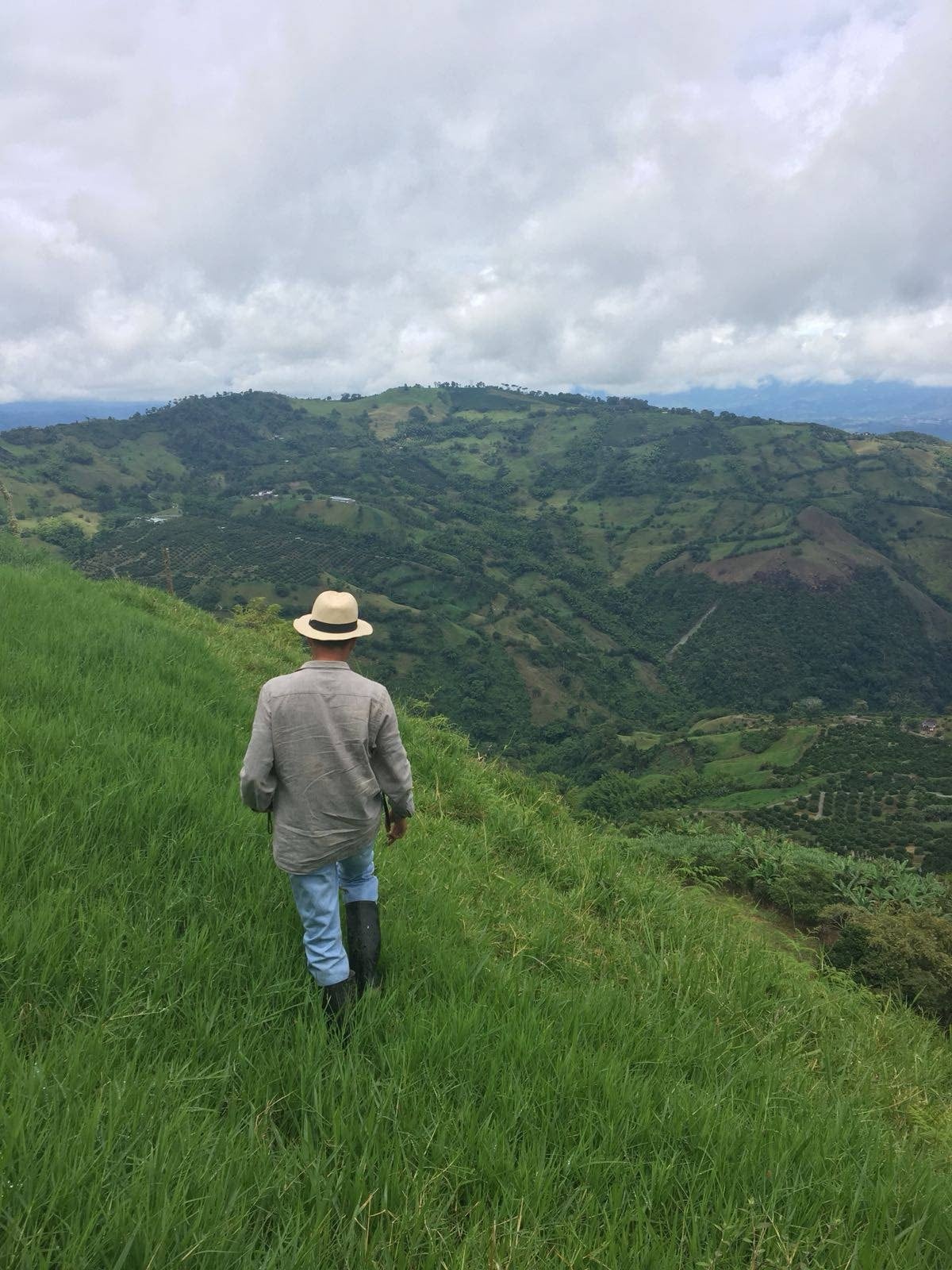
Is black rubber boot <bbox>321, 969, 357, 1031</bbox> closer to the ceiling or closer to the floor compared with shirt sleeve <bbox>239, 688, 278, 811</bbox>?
closer to the floor

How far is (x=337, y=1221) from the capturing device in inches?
70.7

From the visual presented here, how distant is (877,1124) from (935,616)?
A: 191 m

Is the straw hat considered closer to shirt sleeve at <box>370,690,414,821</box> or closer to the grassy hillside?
shirt sleeve at <box>370,690,414,821</box>

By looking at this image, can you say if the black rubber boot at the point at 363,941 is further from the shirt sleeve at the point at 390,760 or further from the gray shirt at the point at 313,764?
the shirt sleeve at the point at 390,760

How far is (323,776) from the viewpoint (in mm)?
2918

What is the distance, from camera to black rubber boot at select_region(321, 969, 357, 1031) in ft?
8.68

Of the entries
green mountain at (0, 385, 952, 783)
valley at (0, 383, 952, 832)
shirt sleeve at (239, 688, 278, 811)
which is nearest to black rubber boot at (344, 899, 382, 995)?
shirt sleeve at (239, 688, 278, 811)

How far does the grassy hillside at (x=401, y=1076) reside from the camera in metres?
1.71

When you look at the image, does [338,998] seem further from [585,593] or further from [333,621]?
[585,593]

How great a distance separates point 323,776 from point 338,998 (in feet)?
3.08

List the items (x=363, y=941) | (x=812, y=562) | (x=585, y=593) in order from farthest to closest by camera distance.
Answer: (x=585, y=593)
(x=812, y=562)
(x=363, y=941)

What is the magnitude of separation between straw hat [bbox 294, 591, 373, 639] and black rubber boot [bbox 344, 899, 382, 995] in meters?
1.33

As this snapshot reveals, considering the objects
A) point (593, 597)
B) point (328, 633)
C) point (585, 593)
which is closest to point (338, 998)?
point (328, 633)

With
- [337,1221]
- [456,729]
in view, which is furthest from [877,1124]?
[456,729]
